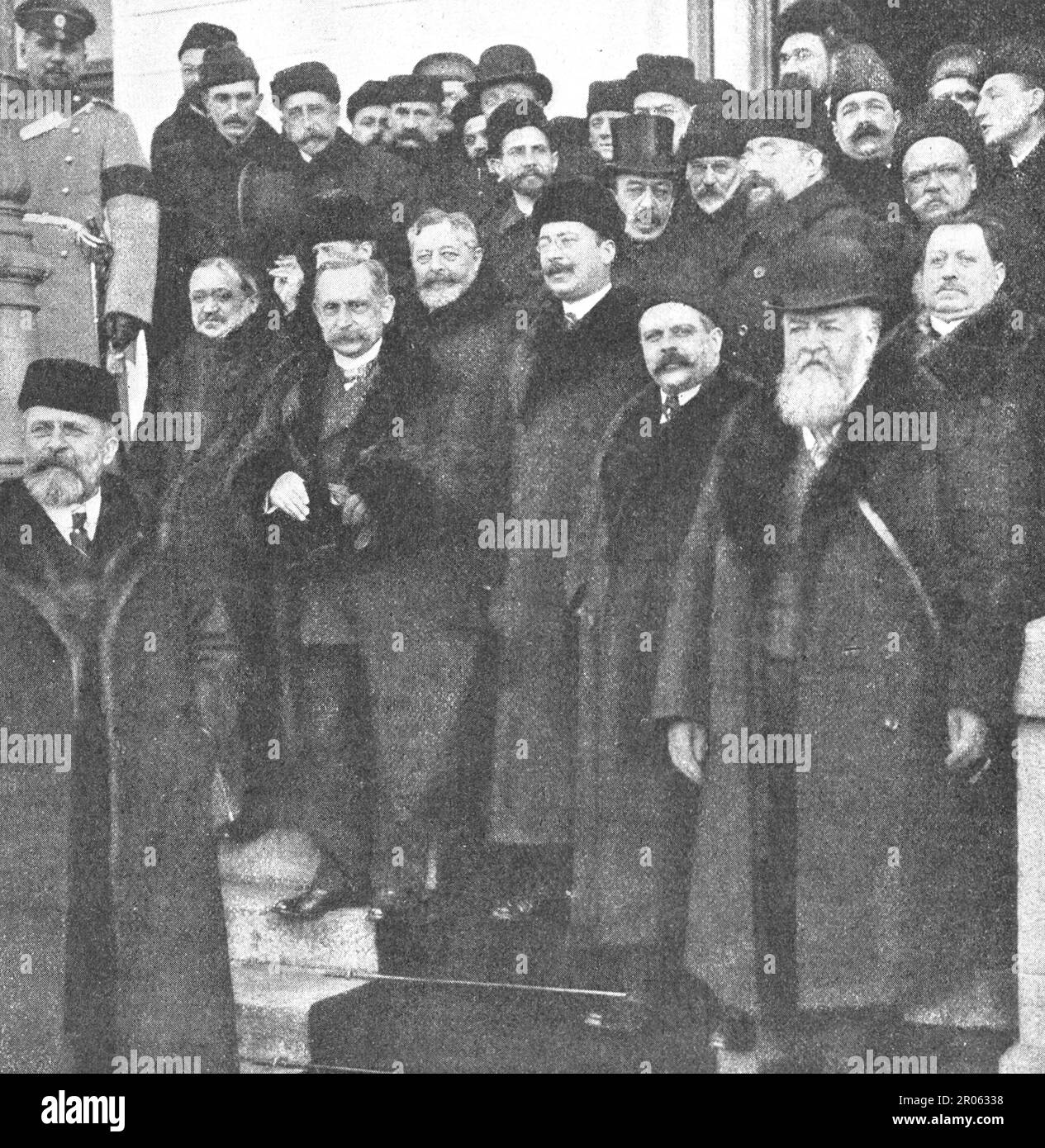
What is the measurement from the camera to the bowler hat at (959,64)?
6.35 metres

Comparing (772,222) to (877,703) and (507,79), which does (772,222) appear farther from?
(877,703)

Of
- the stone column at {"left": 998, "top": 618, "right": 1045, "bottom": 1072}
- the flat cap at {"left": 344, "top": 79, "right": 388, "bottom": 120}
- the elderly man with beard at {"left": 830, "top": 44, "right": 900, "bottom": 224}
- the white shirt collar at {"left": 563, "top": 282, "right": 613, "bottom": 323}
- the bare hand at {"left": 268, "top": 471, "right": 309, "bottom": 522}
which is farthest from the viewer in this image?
the flat cap at {"left": 344, "top": 79, "right": 388, "bottom": 120}

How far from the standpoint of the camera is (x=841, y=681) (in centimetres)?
618

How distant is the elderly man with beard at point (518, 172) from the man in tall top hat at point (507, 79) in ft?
0.18

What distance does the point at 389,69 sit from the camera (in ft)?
22.3

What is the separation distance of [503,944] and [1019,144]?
10.7 feet

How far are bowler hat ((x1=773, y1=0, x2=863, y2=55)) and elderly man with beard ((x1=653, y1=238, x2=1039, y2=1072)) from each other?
77cm

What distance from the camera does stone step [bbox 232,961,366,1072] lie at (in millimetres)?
6543

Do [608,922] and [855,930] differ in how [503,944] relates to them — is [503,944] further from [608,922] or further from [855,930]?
[855,930]

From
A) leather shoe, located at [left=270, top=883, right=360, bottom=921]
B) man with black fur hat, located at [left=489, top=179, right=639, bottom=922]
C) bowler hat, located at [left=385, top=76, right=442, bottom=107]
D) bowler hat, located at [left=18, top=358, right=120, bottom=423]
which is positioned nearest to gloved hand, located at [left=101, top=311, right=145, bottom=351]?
bowler hat, located at [left=18, top=358, right=120, bottom=423]

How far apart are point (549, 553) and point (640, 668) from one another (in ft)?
1.68

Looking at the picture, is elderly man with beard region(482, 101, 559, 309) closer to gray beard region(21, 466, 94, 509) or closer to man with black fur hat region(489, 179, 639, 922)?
man with black fur hat region(489, 179, 639, 922)

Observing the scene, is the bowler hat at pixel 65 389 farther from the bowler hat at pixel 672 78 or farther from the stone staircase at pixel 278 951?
the bowler hat at pixel 672 78
